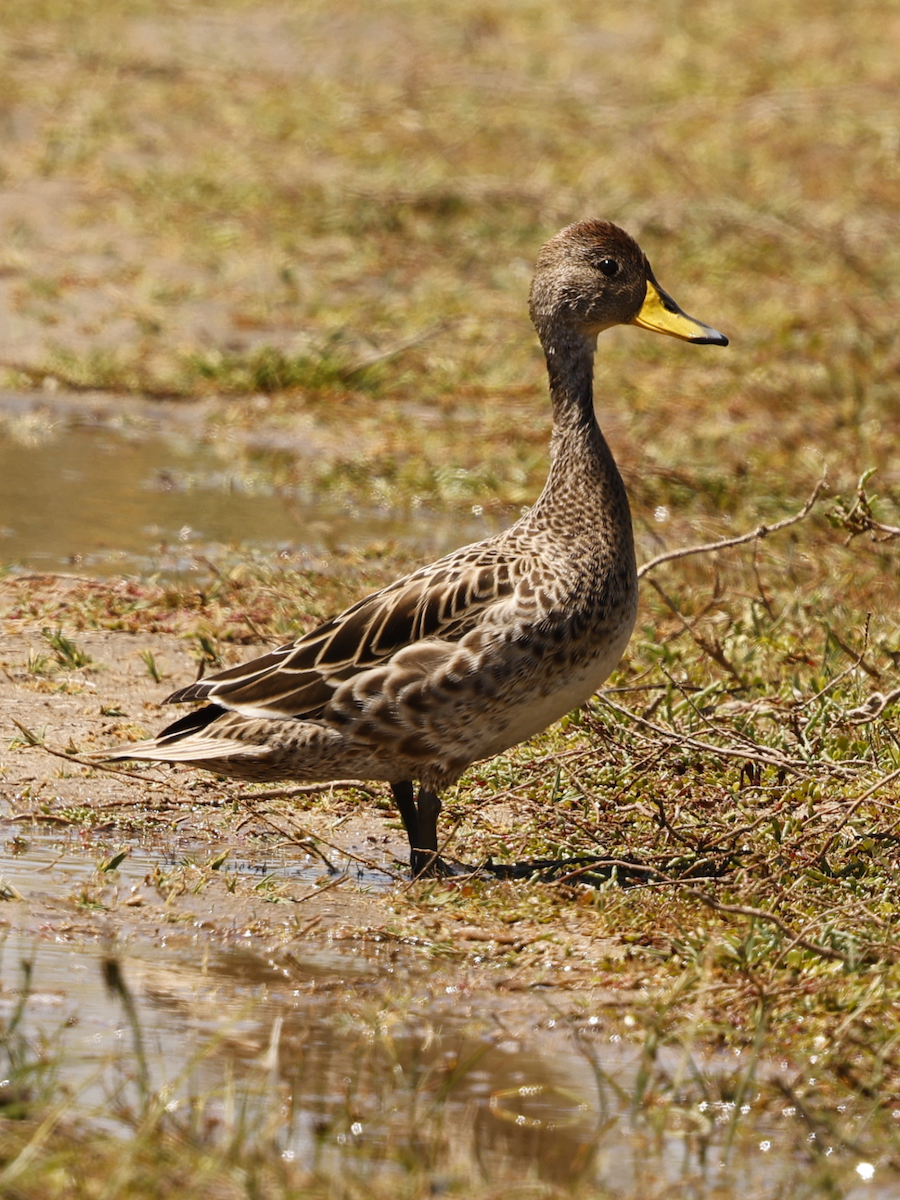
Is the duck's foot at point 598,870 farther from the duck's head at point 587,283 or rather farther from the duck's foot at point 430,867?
the duck's head at point 587,283

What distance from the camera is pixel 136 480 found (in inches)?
381

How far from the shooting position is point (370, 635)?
17.7 ft

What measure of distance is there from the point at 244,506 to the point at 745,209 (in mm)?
6346

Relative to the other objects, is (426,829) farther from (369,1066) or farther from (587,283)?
(587,283)

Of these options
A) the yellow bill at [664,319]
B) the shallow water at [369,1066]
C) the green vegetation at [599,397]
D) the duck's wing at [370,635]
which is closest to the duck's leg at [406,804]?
the green vegetation at [599,397]

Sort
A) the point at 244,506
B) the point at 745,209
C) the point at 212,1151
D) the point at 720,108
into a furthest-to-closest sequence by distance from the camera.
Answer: the point at 720,108, the point at 745,209, the point at 244,506, the point at 212,1151

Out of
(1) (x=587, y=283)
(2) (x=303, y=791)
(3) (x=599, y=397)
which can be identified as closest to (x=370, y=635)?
(2) (x=303, y=791)

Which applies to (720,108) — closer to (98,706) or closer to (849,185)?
(849,185)

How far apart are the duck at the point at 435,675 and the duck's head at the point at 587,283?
76 centimetres

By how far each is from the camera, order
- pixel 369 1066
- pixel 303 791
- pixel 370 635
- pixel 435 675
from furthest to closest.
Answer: pixel 303 791 → pixel 370 635 → pixel 435 675 → pixel 369 1066

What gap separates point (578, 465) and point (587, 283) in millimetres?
691

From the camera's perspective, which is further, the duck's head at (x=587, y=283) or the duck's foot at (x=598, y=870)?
the duck's head at (x=587, y=283)

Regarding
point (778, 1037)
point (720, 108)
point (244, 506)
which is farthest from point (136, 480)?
point (720, 108)

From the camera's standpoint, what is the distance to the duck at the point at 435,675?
5.20 m
